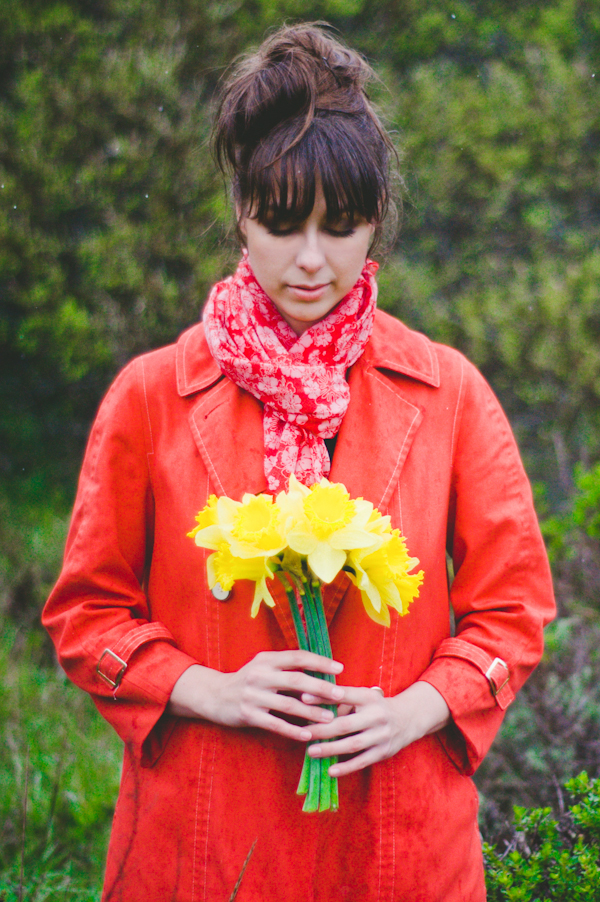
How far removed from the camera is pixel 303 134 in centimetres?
133

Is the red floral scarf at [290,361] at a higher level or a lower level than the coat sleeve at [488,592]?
higher

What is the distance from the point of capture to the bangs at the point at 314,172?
1.32 metres

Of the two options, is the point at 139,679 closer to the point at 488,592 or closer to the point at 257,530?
the point at 257,530

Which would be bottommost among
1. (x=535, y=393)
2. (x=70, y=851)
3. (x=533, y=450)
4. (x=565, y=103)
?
(x=70, y=851)

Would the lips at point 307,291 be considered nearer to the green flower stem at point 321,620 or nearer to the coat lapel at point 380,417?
the coat lapel at point 380,417

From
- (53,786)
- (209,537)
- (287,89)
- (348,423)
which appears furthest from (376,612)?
(53,786)

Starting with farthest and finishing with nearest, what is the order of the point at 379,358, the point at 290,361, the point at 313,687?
the point at 379,358, the point at 290,361, the point at 313,687

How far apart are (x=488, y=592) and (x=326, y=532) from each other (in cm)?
52

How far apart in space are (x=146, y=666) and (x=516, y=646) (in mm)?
733

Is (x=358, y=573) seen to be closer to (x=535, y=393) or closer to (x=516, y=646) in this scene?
(x=516, y=646)

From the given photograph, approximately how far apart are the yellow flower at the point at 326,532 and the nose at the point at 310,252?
0.46 m

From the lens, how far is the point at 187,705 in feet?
4.59

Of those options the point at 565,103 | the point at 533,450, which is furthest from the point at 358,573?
the point at 565,103

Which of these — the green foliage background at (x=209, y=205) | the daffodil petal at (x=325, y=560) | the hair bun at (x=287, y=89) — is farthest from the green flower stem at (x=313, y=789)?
the green foliage background at (x=209, y=205)
